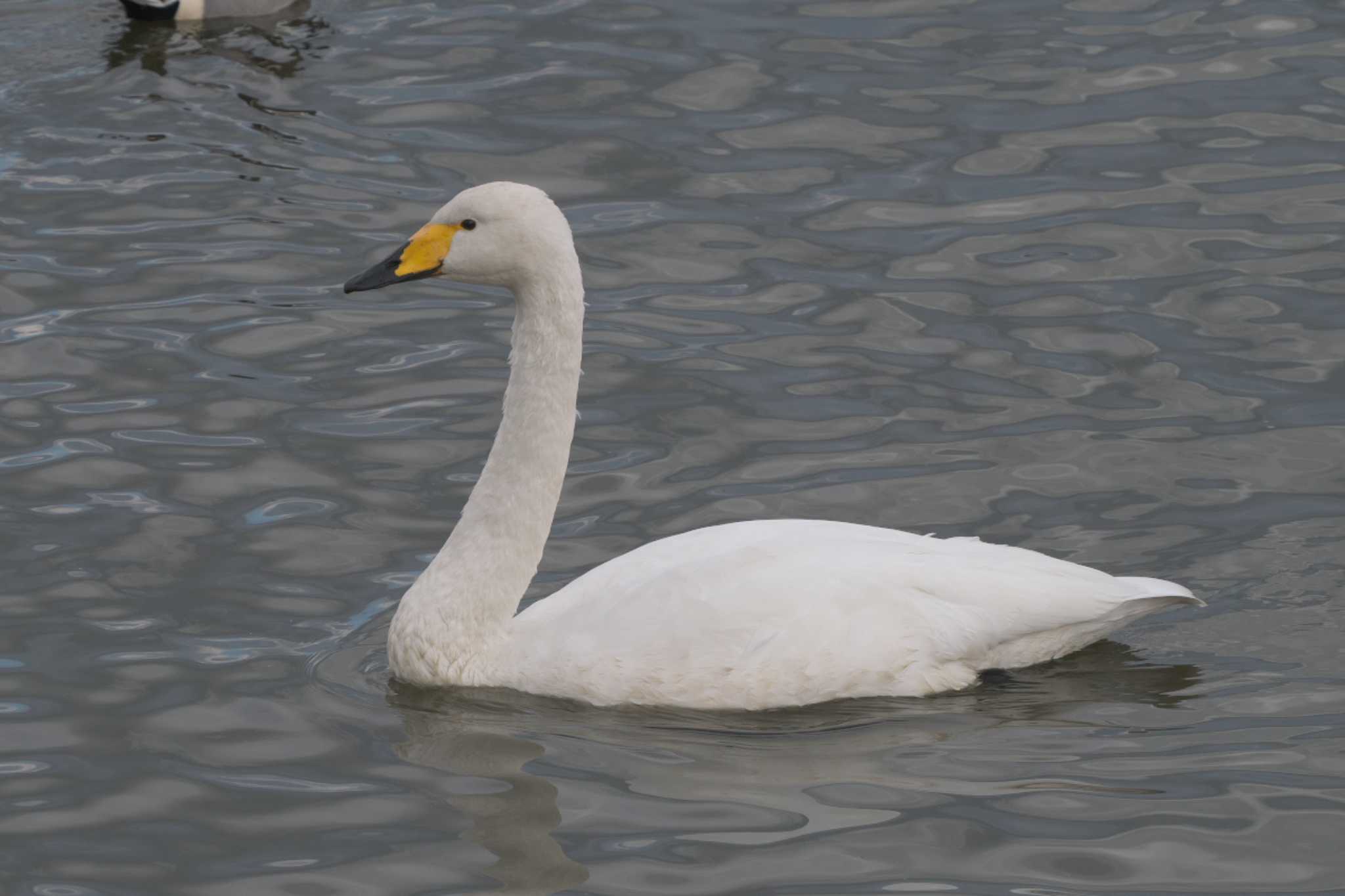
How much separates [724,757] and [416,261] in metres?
2.13

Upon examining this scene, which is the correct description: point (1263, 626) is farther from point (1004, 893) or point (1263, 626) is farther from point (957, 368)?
point (957, 368)

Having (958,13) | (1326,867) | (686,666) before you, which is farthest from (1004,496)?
(958,13)

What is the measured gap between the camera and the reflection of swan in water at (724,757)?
649cm

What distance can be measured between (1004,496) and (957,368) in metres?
1.37

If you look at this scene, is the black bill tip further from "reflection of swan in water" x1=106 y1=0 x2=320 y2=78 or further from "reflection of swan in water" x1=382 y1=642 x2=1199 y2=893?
"reflection of swan in water" x1=382 y1=642 x2=1199 y2=893

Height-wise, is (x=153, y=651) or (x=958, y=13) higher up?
(x=958, y=13)

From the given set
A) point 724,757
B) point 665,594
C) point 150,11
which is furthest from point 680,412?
point 150,11

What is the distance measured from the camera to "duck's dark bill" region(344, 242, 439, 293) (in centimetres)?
779

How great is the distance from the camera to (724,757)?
6.93m

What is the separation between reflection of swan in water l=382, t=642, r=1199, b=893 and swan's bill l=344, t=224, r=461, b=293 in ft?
4.72

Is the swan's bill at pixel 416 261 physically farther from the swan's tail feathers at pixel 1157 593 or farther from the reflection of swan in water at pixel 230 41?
the reflection of swan in water at pixel 230 41

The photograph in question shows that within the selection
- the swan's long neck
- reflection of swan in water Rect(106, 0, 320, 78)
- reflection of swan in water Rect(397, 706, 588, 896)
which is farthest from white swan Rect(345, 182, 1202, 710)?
reflection of swan in water Rect(106, 0, 320, 78)

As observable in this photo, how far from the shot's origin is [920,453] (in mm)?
9500

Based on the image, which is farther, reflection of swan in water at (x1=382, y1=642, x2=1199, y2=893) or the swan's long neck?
the swan's long neck
